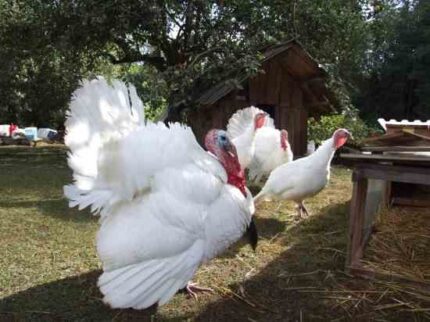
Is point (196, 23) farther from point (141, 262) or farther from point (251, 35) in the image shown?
point (141, 262)

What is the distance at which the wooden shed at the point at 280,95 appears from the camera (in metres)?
11.9

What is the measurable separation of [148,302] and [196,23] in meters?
11.5

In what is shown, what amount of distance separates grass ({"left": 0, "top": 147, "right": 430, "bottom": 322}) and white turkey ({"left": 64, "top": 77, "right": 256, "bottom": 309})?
1.66ft

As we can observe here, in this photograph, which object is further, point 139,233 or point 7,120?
point 7,120

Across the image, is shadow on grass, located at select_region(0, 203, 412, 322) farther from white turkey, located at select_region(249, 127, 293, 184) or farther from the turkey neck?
white turkey, located at select_region(249, 127, 293, 184)

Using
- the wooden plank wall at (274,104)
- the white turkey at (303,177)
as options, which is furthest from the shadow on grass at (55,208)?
the wooden plank wall at (274,104)

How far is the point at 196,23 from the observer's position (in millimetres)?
13734

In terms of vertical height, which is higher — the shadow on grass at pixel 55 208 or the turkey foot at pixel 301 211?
the turkey foot at pixel 301 211

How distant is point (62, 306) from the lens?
3760mm

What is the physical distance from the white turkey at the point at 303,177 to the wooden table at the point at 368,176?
1539mm

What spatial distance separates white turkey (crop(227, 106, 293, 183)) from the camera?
7.99 meters

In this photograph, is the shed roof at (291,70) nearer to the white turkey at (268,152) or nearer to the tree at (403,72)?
the white turkey at (268,152)

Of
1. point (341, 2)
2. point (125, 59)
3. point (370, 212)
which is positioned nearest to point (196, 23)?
point (125, 59)

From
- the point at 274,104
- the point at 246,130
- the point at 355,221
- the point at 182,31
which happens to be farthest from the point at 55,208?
the point at 182,31
